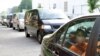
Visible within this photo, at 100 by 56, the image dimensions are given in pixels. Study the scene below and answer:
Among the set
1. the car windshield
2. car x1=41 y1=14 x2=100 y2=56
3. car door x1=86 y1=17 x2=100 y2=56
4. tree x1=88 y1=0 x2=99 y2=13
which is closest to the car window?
car x1=41 y1=14 x2=100 y2=56

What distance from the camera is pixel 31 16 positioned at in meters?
14.7

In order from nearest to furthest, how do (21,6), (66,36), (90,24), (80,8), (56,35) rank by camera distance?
1. (90,24)
2. (66,36)
3. (56,35)
4. (80,8)
5. (21,6)

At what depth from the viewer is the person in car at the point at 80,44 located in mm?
3618

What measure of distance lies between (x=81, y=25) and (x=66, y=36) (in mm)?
515

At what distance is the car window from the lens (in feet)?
11.8

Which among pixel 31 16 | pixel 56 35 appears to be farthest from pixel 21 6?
pixel 56 35

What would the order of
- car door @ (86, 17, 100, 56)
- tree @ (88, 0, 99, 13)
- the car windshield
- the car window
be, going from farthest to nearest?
tree @ (88, 0, 99, 13), the car windshield, the car window, car door @ (86, 17, 100, 56)

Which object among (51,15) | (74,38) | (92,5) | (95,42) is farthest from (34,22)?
(92,5)

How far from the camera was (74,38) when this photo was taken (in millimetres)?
4055

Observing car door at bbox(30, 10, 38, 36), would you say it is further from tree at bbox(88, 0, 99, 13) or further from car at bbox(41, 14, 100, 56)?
tree at bbox(88, 0, 99, 13)

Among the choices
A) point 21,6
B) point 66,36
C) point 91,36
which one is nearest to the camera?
point 91,36

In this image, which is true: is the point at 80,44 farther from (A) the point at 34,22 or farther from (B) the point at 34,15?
(B) the point at 34,15

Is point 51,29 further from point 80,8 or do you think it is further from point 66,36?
point 80,8

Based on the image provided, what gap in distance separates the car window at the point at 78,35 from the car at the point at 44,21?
7.66 metres
